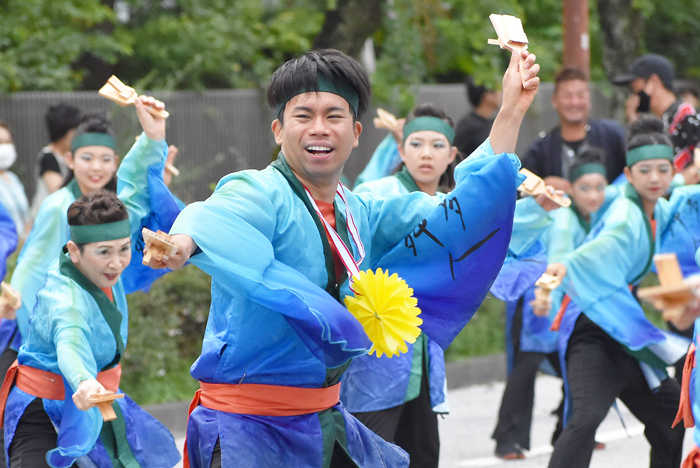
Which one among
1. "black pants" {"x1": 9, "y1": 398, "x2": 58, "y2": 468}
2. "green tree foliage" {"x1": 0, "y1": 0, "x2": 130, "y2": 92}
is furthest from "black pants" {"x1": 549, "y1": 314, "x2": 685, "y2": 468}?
"green tree foliage" {"x1": 0, "y1": 0, "x2": 130, "y2": 92}

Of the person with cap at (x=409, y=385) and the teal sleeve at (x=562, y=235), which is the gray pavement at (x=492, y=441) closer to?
the teal sleeve at (x=562, y=235)

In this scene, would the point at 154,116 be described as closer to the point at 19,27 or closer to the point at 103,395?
the point at 103,395

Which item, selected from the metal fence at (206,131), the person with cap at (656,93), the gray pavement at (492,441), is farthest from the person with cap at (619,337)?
the metal fence at (206,131)

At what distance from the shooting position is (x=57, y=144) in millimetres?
7812

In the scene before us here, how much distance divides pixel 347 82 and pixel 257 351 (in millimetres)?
841

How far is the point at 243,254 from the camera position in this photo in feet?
8.87

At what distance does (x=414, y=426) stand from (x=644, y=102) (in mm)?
4019

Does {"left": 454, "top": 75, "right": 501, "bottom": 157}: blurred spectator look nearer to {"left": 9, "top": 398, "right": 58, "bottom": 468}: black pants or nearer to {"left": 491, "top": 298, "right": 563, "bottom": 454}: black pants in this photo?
{"left": 491, "top": 298, "right": 563, "bottom": 454}: black pants

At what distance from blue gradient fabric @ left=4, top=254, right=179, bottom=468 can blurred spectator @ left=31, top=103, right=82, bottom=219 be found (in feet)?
11.2

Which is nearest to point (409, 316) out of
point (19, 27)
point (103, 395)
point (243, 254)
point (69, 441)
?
point (243, 254)

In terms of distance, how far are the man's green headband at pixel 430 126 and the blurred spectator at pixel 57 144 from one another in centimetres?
323

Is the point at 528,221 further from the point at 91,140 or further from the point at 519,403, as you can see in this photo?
the point at 91,140

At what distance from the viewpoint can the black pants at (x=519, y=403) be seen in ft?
21.8

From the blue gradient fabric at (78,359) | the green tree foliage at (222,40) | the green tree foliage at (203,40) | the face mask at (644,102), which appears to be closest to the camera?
the blue gradient fabric at (78,359)
